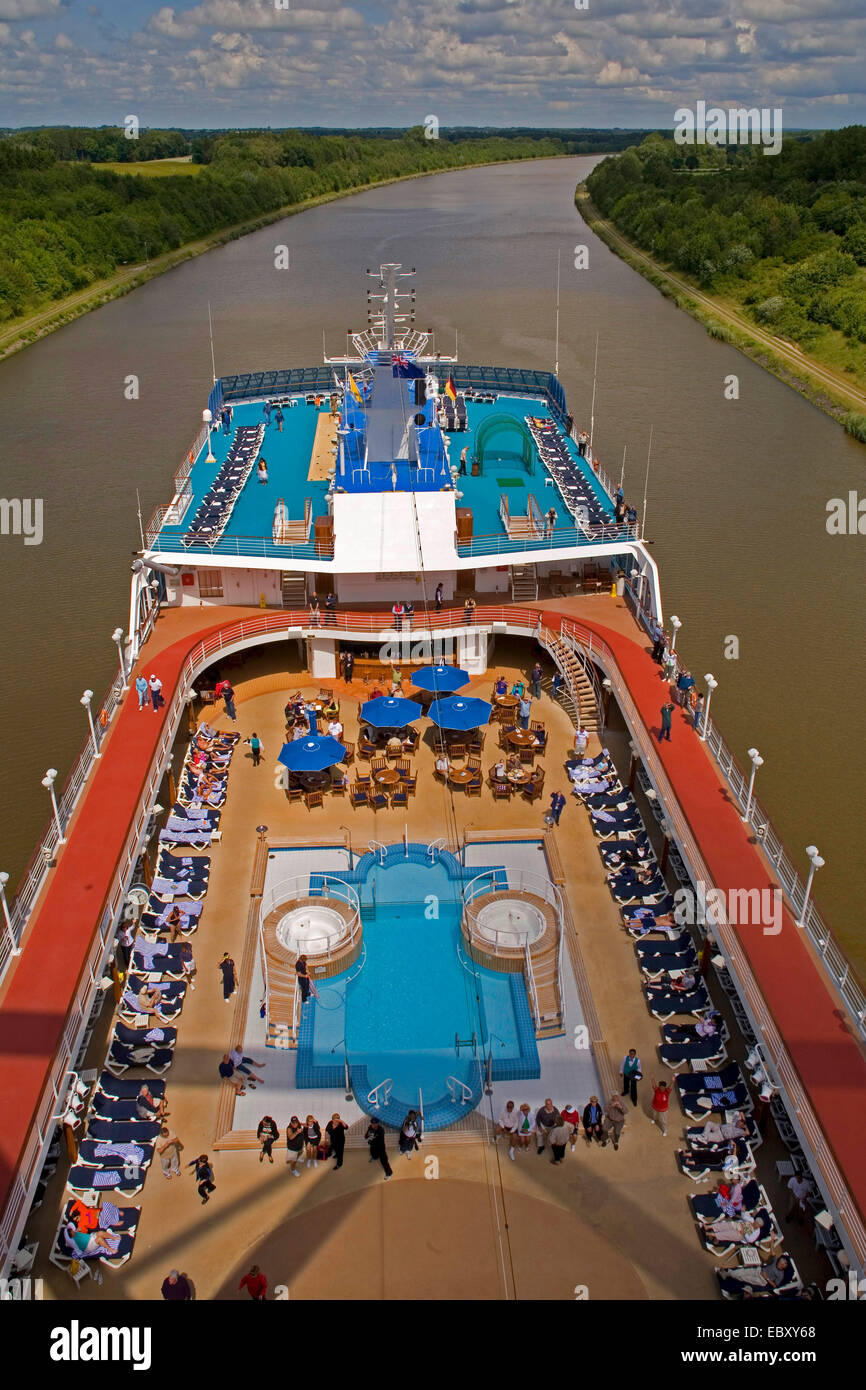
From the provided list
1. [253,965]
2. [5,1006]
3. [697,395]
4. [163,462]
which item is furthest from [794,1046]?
[697,395]

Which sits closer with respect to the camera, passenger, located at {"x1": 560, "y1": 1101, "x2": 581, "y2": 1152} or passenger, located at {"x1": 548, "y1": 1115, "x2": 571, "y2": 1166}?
passenger, located at {"x1": 548, "y1": 1115, "x2": 571, "y2": 1166}

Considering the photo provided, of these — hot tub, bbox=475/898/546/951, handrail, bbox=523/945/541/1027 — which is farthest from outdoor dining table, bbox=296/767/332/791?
handrail, bbox=523/945/541/1027

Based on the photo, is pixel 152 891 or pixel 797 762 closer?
pixel 152 891

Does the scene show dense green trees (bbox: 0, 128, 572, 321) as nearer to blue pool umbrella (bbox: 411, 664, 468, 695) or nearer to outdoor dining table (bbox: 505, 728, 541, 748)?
blue pool umbrella (bbox: 411, 664, 468, 695)

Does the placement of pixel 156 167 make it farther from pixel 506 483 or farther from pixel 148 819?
pixel 148 819

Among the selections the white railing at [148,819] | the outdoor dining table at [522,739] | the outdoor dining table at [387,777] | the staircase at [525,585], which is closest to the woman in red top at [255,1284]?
the white railing at [148,819]
